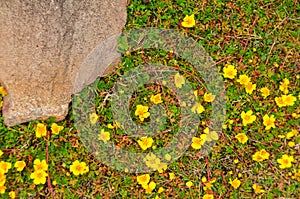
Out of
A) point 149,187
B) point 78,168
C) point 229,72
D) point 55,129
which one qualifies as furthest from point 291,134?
point 55,129

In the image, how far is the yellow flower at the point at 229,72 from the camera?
3744mm

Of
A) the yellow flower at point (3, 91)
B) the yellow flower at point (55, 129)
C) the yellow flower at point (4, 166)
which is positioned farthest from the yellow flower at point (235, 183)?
the yellow flower at point (3, 91)

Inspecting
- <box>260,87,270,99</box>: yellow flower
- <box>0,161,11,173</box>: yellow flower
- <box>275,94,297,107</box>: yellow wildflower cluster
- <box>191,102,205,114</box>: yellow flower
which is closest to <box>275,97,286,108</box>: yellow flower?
<box>275,94,297,107</box>: yellow wildflower cluster

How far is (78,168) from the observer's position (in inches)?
134

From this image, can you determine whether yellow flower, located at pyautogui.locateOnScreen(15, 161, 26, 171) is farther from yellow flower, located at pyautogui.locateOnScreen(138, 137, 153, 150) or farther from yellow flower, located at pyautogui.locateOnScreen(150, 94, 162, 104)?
yellow flower, located at pyautogui.locateOnScreen(150, 94, 162, 104)

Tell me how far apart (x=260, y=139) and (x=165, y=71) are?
117cm

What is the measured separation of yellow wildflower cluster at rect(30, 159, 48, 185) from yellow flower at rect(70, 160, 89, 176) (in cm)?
24

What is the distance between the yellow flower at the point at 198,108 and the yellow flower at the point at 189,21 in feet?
2.64

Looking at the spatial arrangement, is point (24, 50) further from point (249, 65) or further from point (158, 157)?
point (249, 65)

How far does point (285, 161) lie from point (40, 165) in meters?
2.34

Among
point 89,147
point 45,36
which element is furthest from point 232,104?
point 45,36

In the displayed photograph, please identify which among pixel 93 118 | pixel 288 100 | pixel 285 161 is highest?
pixel 288 100

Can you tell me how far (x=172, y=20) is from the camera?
3.85 m

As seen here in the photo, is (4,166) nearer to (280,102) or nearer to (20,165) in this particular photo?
(20,165)
